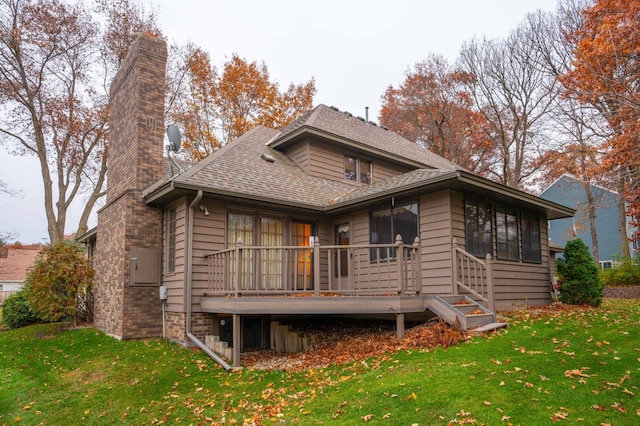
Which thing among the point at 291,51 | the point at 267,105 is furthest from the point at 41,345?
the point at 291,51

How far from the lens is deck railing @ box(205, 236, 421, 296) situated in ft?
28.8

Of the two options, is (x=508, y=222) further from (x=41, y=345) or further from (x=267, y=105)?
(x=267, y=105)

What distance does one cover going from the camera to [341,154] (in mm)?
14461

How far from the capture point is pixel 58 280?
39.8ft

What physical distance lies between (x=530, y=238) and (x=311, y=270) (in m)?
5.87

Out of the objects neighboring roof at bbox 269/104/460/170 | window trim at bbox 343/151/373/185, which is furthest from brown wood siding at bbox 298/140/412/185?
neighboring roof at bbox 269/104/460/170

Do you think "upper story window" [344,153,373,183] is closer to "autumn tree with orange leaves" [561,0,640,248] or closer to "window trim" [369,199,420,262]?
"window trim" [369,199,420,262]

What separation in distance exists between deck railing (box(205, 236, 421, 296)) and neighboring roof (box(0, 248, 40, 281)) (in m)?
35.2

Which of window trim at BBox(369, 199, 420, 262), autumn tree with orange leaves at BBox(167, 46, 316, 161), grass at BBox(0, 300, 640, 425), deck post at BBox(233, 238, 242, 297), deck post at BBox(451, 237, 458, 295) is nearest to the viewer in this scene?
grass at BBox(0, 300, 640, 425)

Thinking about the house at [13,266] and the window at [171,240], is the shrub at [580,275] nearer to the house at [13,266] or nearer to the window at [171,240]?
the window at [171,240]

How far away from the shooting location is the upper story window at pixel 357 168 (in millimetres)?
14562

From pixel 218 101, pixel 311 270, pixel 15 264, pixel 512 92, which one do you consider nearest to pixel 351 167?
pixel 311 270

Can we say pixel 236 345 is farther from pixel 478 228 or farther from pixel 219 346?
pixel 478 228

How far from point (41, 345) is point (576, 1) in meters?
23.2
